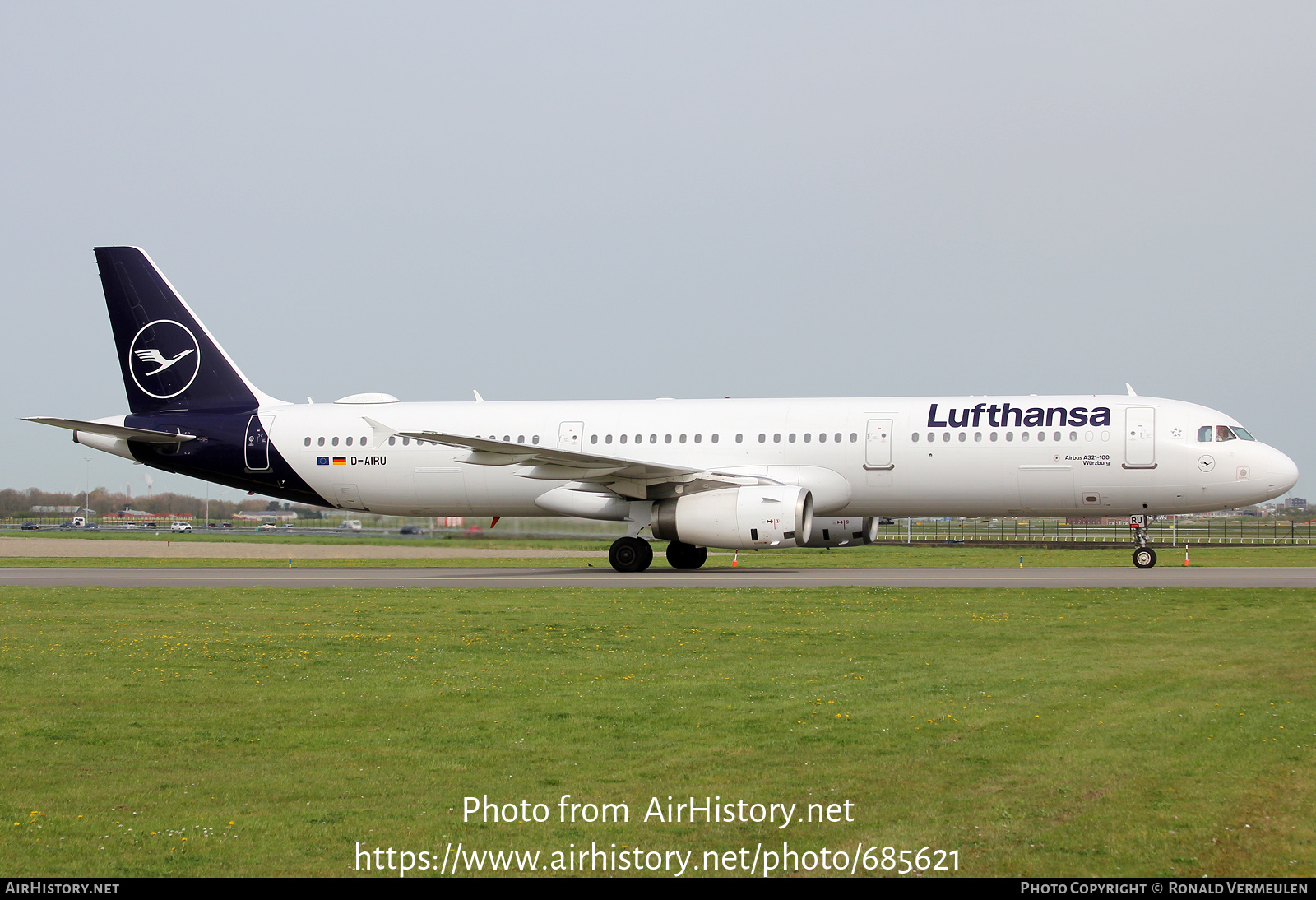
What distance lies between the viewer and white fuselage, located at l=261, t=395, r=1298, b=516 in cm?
2570

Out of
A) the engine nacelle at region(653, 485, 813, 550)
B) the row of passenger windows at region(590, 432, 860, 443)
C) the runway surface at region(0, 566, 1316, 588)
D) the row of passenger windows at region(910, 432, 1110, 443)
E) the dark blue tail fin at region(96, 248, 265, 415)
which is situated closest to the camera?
the runway surface at region(0, 566, 1316, 588)

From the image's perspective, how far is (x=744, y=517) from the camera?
2520 centimetres

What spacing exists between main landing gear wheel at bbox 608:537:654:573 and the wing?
108cm

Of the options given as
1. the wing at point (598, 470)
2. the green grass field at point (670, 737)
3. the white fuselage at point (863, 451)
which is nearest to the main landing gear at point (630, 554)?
the wing at point (598, 470)

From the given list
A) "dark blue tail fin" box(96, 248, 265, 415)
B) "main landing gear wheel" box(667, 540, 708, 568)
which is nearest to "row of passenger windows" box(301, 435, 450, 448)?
"dark blue tail fin" box(96, 248, 265, 415)

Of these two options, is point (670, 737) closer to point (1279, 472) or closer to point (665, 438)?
point (665, 438)

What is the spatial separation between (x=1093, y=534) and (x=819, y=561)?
33.7 metres

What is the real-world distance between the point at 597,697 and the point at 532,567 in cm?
2129

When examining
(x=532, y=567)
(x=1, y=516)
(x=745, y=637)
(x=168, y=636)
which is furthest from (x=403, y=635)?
(x=1, y=516)

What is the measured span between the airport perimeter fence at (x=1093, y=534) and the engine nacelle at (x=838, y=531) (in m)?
22.2

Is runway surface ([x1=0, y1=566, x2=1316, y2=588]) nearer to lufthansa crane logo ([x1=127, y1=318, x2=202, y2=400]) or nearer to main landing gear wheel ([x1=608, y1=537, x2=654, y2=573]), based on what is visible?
main landing gear wheel ([x1=608, y1=537, x2=654, y2=573])

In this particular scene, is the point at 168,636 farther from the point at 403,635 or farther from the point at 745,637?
the point at 745,637

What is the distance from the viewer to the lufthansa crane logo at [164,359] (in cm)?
3194

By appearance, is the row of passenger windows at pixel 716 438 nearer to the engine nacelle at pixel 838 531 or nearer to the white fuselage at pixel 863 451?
the white fuselage at pixel 863 451
